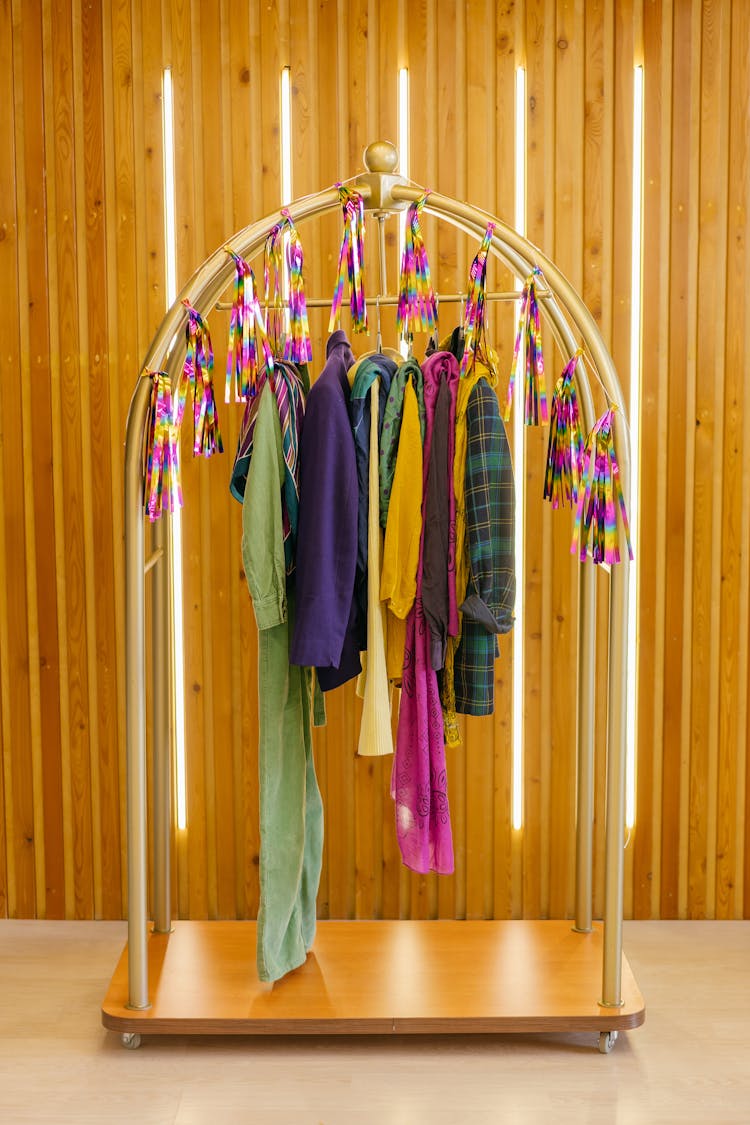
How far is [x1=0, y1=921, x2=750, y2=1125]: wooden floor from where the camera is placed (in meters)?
2.33

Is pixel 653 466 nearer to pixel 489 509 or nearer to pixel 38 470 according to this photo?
pixel 489 509

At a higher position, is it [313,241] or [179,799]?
[313,241]

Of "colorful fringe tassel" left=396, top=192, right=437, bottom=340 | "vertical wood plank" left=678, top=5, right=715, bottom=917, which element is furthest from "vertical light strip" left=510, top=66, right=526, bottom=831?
"colorful fringe tassel" left=396, top=192, right=437, bottom=340

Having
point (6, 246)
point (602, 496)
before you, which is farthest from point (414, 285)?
point (6, 246)

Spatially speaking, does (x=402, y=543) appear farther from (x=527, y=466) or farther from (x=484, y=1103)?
(x=484, y=1103)

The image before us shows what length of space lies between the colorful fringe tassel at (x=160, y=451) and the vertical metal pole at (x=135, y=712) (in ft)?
0.07

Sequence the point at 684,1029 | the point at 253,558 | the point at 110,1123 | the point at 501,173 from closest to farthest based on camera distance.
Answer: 1. the point at 110,1123
2. the point at 253,558
3. the point at 684,1029
4. the point at 501,173

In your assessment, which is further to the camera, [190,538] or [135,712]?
[190,538]

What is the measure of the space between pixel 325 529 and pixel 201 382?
0.47m

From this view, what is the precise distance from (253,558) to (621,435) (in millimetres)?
908

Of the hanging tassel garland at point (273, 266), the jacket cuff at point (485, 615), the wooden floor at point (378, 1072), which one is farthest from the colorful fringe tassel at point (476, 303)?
the wooden floor at point (378, 1072)

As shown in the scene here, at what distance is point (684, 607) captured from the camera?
3.21 m

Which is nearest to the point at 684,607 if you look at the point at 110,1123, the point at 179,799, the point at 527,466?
the point at 527,466

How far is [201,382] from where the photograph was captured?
2506 mm
